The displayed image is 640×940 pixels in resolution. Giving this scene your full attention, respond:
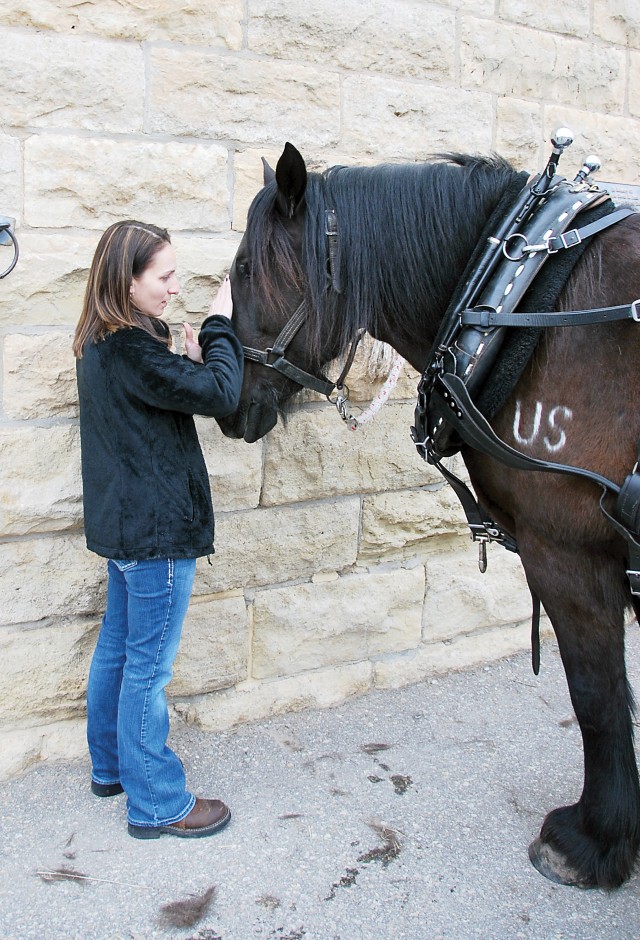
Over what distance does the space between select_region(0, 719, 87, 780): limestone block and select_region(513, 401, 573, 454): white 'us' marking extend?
185 centimetres

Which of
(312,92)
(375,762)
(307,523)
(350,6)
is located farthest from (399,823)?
→ (350,6)

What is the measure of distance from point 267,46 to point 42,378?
140cm

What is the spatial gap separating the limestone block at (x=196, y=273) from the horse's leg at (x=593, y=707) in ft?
4.51

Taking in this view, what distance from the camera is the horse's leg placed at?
2029mm

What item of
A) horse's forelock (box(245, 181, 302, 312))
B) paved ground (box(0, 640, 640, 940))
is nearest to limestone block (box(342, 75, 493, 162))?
horse's forelock (box(245, 181, 302, 312))

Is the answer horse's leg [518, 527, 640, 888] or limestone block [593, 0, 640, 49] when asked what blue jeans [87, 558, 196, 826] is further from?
limestone block [593, 0, 640, 49]

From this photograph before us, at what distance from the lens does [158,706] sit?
2334 mm

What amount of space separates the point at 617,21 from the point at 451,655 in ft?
9.44

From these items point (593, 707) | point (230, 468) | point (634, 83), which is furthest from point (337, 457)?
point (634, 83)

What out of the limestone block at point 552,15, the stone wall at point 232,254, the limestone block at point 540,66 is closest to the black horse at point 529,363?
the stone wall at point 232,254

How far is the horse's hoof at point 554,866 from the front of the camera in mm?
2242

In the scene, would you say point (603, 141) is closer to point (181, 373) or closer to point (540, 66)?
point (540, 66)

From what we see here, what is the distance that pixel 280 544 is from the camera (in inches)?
122

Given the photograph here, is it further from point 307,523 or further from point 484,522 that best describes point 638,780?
point 307,523
